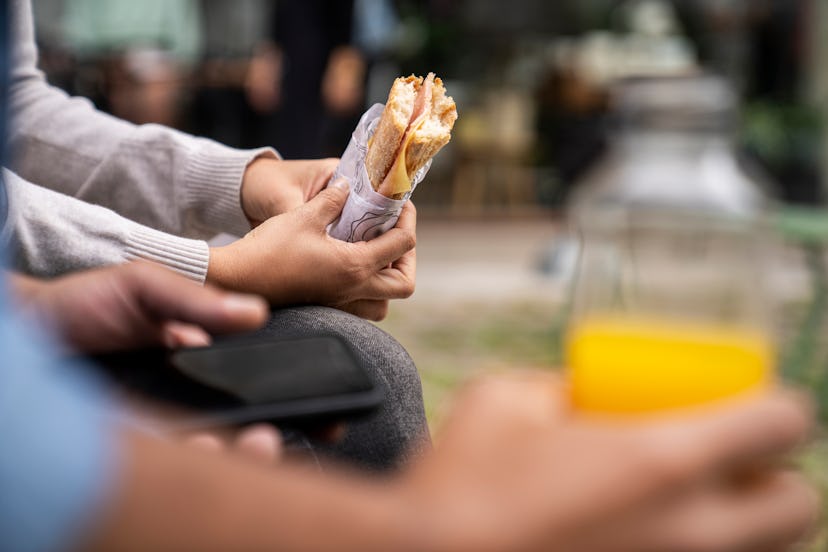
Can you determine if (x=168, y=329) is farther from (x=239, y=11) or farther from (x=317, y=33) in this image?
(x=239, y=11)

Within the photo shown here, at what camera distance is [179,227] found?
986 mm

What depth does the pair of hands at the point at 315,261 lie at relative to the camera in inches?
33.7

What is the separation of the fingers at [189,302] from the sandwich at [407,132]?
343mm

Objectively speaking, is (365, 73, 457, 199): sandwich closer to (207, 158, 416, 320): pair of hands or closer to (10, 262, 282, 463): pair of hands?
(207, 158, 416, 320): pair of hands

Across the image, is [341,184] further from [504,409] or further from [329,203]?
[504,409]

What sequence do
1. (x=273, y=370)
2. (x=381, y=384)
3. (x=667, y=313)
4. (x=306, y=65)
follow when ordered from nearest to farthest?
(x=667, y=313), (x=273, y=370), (x=381, y=384), (x=306, y=65)

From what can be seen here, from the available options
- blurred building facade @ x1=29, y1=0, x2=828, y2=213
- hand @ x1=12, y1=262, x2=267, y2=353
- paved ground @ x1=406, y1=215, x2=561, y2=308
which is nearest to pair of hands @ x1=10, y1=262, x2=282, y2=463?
hand @ x1=12, y1=262, x2=267, y2=353

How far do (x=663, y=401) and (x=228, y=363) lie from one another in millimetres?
276

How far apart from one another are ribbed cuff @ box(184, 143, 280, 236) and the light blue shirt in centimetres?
56

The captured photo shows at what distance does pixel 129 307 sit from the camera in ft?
1.85

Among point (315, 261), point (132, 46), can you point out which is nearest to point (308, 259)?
point (315, 261)

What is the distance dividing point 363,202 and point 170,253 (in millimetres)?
179

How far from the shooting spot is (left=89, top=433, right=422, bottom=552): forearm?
1.20ft

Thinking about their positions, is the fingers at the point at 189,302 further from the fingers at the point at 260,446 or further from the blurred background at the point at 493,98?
the blurred background at the point at 493,98
